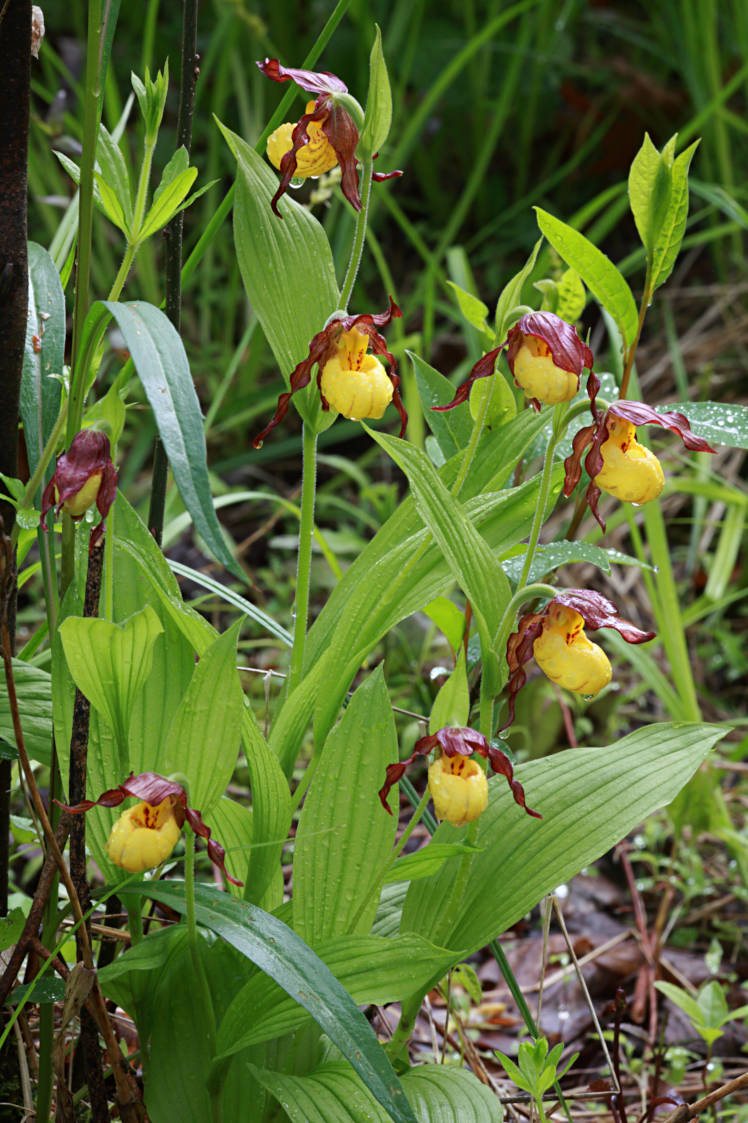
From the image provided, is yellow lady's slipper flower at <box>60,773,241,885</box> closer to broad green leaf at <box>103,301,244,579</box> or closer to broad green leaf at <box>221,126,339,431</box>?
A: broad green leaf at <box>103,301,244,579</box>

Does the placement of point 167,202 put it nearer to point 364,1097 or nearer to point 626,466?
point 626,466

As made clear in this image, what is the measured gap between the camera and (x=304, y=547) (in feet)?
2.43

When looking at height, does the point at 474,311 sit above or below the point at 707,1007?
above

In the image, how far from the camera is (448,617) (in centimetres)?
87

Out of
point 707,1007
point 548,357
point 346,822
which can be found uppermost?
point 548,357

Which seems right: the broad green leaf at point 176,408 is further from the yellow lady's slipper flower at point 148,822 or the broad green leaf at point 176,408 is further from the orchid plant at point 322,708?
the yellow lady's slipper flower at point 148,822

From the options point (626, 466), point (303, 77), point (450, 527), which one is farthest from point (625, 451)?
point (303, 77)

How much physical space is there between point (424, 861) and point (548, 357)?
1.09 feet

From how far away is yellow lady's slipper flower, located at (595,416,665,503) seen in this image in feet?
2.06

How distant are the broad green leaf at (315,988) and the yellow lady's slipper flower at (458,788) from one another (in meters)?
0.11

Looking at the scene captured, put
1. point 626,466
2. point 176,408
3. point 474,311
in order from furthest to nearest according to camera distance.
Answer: point 474,311 → point 626,466 → point 176,408

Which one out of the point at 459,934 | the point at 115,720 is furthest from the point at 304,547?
the point at 459,934

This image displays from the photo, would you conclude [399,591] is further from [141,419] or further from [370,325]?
[141,419]

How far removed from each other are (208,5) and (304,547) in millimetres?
2632
